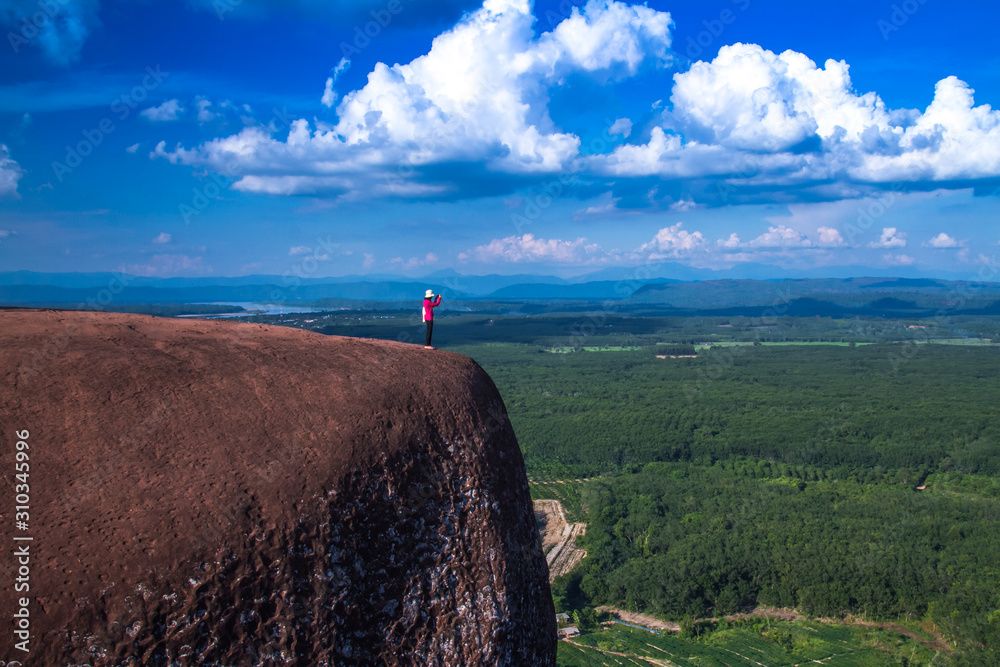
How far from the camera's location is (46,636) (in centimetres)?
754

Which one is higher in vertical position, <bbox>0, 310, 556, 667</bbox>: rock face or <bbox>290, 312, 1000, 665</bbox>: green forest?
<bbox>0, 310, 556, 667</bbox>: rock face

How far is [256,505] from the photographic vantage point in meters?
9.14

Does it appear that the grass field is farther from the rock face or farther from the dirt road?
the rock face

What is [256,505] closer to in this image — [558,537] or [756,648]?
[756,648]

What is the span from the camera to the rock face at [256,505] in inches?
319

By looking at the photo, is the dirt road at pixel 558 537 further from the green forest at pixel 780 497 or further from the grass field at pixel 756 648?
A: the grass field at pixel 756 648

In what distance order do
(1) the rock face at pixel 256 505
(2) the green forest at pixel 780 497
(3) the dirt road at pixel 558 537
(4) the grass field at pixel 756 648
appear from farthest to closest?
(3) the dirt road at pixel 558 537, (2) the green forest at pixel 780 497, (4) the grass field at pixel 756 648, (1) the rock face at pixel 256 505

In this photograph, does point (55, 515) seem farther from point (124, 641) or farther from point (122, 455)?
point (124, 641)

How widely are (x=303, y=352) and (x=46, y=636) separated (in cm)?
570

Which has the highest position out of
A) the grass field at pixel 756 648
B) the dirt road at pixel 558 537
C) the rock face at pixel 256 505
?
the rock face at pixel 256 505

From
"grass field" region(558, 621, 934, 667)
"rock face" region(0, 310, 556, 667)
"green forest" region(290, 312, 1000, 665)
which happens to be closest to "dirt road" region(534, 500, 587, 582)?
"green forest" region(290, 312, 1000, 665)

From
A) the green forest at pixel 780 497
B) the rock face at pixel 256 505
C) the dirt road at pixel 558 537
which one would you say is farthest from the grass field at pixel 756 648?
the rock face at pixel 256 505

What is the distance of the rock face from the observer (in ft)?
26.6

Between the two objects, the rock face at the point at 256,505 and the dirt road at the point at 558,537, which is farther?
the dirt road at the point at 558,537
